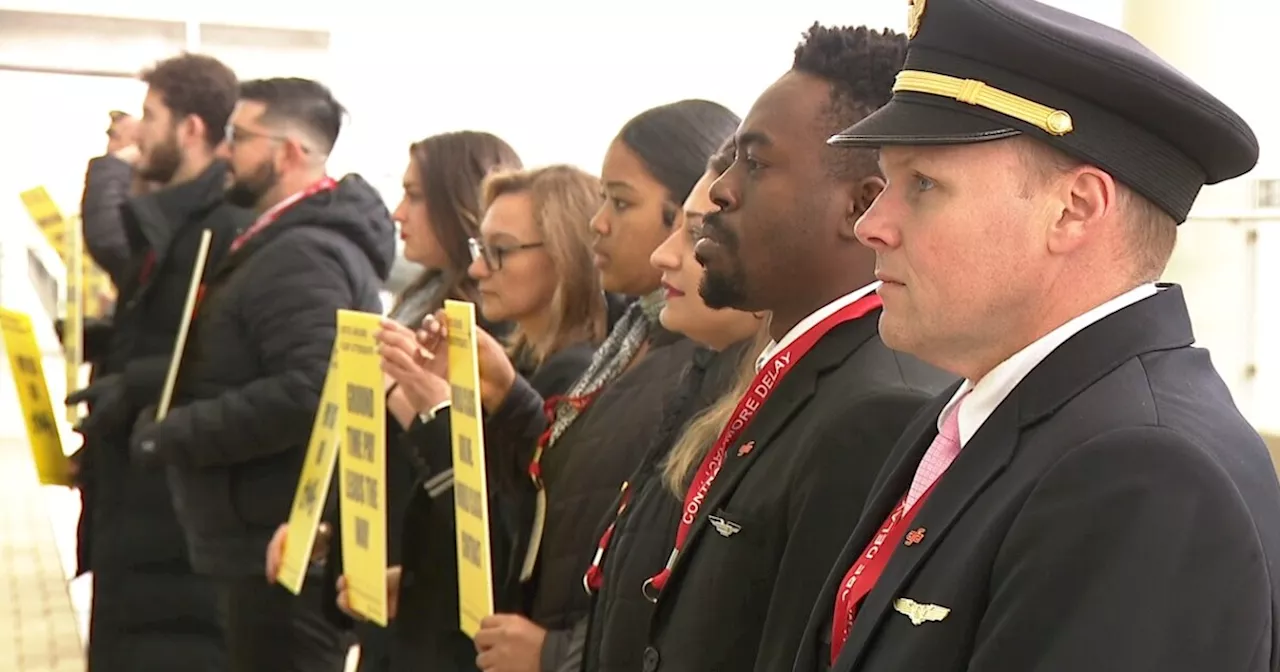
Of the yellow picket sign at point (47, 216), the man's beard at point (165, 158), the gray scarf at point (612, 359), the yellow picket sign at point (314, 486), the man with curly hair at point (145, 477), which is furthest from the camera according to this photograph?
the yellow picket sign at point (47, 216)

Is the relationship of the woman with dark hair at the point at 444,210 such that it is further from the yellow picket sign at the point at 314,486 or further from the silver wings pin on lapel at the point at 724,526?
the silver wings pin on lapel at the point at 724,526

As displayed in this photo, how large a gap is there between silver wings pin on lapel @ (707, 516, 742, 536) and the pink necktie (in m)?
0.29

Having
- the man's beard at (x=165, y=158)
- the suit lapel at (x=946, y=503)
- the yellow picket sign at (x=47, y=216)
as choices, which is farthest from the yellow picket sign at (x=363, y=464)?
the yellow picket sign at (x=47, y=216)

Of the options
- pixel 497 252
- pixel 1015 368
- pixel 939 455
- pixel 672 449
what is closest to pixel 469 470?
pixel 672 449

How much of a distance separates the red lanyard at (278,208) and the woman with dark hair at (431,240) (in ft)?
1.26

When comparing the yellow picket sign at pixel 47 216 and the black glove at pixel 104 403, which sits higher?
the yellow picket sign at pixel 47 216

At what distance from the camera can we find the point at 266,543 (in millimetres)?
3242

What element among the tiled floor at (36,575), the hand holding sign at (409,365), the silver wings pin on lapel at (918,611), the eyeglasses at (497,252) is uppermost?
the silver wings pin on lapel at (918,611)

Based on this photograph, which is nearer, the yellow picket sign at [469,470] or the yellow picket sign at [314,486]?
the yellow picket sign at [469,470]

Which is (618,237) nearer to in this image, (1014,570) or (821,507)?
(821,507)

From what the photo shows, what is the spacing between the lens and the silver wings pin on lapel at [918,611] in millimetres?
1104

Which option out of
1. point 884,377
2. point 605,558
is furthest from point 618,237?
point 884,377

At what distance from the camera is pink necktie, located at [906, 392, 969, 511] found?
127 centimetres

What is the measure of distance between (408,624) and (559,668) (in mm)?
545
